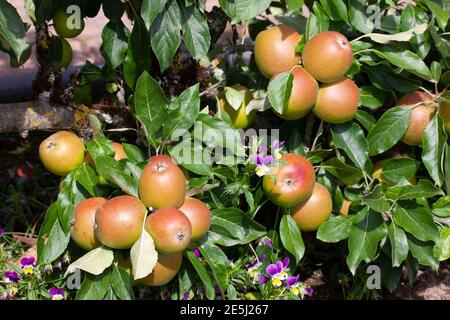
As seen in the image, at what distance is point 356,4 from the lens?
158 cm

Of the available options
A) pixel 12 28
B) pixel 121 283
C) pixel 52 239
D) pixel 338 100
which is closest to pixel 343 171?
pixel 338 100

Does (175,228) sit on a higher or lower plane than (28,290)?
higher

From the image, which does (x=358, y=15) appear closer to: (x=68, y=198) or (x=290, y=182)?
(x=290, y=182)

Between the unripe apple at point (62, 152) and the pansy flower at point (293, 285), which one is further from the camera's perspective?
the pansy flower at point (293, 285)

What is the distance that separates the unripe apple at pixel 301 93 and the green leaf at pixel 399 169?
0.27 metres

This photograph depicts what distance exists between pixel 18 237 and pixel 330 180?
94 cm

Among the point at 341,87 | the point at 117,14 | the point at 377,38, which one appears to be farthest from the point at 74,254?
the point at 377,38

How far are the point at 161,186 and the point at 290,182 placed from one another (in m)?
0.33

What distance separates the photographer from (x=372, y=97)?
1678mm

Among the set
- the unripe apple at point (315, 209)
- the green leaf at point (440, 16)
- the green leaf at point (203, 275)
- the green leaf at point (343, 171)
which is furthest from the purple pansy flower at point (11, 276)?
the green leaf at point (440, 16)

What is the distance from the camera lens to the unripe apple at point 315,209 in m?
1.60

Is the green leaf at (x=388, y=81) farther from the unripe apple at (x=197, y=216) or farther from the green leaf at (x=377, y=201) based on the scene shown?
the unripe apple at (x=197, y=216)

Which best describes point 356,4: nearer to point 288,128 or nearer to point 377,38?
point 377,38

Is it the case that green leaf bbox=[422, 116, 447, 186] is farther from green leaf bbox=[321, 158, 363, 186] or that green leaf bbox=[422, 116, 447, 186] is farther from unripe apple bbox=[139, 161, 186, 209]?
unripe apple bbox=[139, 161, 186, 209]
